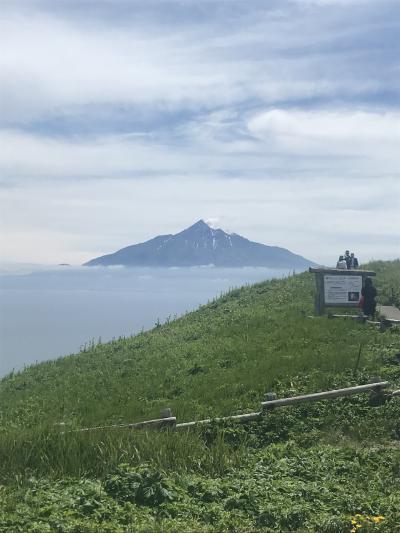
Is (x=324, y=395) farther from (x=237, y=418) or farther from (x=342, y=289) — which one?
(x=342, y=289)

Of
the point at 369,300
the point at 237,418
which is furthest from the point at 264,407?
the point at 369,300

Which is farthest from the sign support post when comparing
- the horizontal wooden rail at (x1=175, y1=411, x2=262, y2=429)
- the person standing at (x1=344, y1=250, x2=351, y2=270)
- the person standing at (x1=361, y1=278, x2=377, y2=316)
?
the horizontal wooden rail at (x1=175, y1=411, x2=262, y2=429)

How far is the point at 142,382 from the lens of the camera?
22359mm

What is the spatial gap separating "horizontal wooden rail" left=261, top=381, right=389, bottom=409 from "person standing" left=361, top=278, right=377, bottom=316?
10.3 metres

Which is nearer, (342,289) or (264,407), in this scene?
(264,407)

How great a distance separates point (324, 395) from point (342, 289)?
38.3 ft

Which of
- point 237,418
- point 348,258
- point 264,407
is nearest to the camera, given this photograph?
point 237,418

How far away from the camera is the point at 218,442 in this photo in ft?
41.4

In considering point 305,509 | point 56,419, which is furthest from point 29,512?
point 56,419

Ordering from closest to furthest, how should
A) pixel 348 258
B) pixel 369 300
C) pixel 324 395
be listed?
1. pixel 324 395
2. pixel 369 300
3. pixel 348 258

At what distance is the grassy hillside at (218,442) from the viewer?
28.3 ft

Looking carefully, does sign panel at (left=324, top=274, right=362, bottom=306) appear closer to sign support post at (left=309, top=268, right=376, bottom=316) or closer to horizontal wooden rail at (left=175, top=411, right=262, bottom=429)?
sign support post at (left=309, top=268, right=376, bottom=316)

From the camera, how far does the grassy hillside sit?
8625 mm

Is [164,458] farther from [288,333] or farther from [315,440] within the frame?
[288,333]
